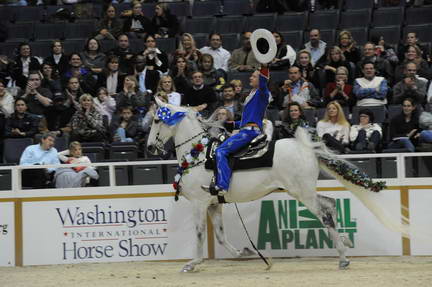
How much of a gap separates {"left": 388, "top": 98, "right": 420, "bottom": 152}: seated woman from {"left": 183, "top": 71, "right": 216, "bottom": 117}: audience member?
320 centimetres

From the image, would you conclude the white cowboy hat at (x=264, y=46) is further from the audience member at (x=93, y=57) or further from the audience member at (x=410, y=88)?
the audience member at (x=93, y=57)

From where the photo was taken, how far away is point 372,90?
1650 centimetres

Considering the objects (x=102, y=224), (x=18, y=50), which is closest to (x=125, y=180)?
(x=102, y=224)

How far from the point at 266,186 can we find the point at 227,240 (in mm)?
1570

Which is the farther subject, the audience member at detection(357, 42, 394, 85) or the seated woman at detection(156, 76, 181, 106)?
the audience member at detection(357, 42, 394, 85)

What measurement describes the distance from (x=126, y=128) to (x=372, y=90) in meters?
4.24

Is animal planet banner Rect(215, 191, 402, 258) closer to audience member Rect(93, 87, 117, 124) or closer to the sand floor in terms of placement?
the sand floor

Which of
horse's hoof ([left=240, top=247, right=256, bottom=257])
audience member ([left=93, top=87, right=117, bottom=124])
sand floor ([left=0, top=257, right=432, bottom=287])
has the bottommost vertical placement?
sand floor ([left=0, top=257, right=432, bottom=287])

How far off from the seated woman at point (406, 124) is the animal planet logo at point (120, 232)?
391 cm

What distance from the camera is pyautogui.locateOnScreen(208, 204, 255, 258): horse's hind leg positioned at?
13273 millimetres

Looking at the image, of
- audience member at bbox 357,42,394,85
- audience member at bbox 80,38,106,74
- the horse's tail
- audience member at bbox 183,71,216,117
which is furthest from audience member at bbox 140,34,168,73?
the horse's tail

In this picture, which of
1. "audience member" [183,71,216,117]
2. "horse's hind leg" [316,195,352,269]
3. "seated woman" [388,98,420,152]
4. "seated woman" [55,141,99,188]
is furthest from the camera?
"audience member" [183,71,216,117]

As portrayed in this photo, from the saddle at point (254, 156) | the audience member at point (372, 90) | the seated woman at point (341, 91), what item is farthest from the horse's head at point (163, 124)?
the audience member at point (372, 90)

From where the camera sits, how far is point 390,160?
13.7 m
